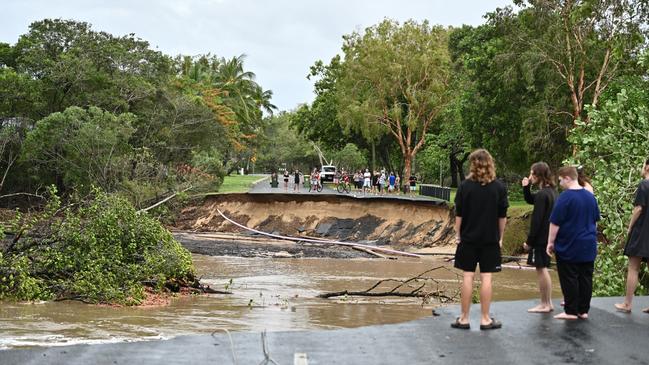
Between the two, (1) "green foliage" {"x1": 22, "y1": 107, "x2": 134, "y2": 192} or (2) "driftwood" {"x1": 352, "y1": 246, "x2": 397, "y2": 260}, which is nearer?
(2) "driftwood" {"x1": 352, "y1": 246, "x2": 397, "y2": 260}

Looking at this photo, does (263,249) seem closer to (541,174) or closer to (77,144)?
(77,144)

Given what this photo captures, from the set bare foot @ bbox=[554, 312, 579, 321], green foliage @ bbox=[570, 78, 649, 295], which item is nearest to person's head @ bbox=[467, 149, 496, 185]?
bare foot @ bbox=[554, 312, 579, 321]

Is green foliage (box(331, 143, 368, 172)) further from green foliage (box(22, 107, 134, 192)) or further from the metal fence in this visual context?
green foliage (box(22, 107, 134, 192))

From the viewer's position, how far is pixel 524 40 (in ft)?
116

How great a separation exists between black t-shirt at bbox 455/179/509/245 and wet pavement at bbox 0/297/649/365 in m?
0.93

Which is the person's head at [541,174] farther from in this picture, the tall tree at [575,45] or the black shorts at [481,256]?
the tall tree at [575,45]

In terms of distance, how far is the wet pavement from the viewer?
6805 millimetres

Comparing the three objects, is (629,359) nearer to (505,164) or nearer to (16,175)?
(505,164)

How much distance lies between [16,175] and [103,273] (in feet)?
93.8

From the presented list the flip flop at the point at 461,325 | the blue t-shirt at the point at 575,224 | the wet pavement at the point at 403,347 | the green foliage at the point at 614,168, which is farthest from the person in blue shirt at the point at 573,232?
the green foliage at the point at 614,168

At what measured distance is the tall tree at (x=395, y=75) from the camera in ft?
169

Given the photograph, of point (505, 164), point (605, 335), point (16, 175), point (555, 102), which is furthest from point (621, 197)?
point (16, 175)

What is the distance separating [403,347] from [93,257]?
32.7 ft

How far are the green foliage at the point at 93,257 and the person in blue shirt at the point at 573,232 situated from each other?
908cm
